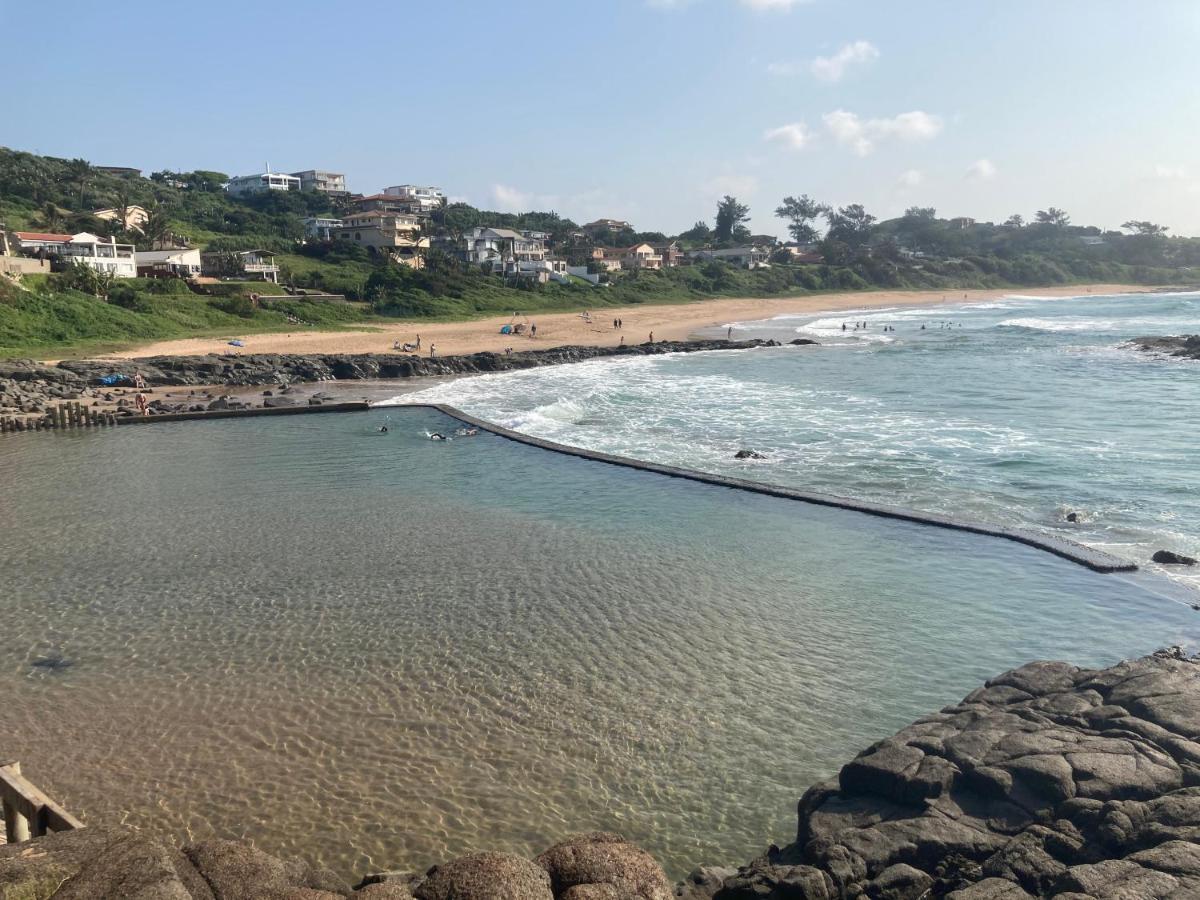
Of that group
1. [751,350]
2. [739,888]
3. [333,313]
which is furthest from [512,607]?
[333,313]

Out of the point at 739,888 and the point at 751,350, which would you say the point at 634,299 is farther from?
the point at 739,888

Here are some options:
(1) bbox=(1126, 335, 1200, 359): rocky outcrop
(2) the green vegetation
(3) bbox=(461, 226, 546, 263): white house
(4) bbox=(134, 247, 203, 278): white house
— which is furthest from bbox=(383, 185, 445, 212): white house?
(1) bbox=(1126, 335, 1200, 359): rocky outcrop

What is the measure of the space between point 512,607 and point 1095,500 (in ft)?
48.7

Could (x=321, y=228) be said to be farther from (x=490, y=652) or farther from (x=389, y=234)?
(x=490, y=652)

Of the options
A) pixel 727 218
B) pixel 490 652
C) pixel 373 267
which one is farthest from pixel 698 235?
pixel 490 652

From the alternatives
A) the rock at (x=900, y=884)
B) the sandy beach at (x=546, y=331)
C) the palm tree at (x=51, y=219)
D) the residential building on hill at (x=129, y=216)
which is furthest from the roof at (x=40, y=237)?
the rock at (x=900, y=884)

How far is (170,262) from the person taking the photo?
71.9 meters

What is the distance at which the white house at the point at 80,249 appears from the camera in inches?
2486

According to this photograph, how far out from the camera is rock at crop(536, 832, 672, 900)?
608 centimetres

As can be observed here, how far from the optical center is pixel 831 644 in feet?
40.5

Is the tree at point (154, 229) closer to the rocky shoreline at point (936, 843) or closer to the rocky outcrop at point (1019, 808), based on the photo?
the rocky shoreline at point (936, 843)

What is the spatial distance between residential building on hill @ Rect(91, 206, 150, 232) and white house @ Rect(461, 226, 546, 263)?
35372 mm

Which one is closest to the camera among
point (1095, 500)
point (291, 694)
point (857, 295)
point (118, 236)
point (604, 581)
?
point (291, 694)

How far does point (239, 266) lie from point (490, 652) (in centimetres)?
7235
